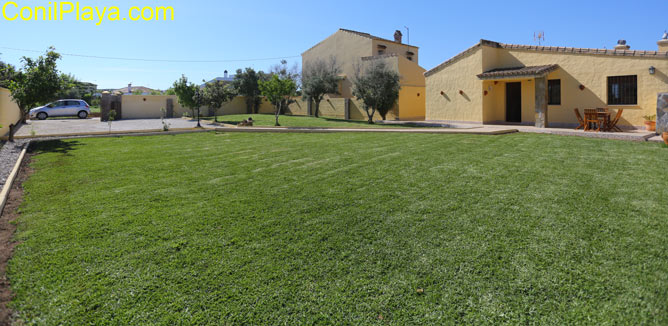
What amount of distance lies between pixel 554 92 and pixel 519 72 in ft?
6.34

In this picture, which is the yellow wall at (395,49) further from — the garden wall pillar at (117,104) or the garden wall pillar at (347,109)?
the garden wall pillar at (117,104)

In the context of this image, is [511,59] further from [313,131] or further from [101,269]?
[101,269]

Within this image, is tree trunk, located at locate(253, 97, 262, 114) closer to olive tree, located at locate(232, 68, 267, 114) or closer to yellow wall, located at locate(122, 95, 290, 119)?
olive tree, located at locate(232, 68, 267, 114)

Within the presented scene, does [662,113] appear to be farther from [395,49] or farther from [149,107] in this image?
[149,107]

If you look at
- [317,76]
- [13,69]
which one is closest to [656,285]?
[13,69]

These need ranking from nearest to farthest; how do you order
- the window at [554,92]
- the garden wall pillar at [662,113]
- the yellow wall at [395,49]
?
the garden wall pillar at [662,113] < the window at [554,92] < the yellow wall at [395,49]

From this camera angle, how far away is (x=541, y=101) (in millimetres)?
16641

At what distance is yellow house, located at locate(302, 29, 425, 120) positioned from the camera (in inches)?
1045

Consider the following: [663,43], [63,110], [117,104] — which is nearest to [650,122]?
[663,43]

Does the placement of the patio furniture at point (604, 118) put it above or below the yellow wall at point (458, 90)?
below

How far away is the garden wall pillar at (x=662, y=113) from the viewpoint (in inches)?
492

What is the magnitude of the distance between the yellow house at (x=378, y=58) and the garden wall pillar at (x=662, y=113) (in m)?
14.6

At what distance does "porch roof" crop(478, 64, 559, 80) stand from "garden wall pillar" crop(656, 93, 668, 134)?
4356mm

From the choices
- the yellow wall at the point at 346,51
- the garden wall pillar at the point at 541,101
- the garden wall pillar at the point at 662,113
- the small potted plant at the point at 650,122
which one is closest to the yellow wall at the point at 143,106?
the yellow wall at the point at 346,51
